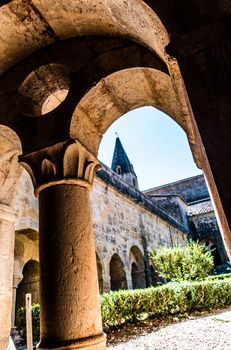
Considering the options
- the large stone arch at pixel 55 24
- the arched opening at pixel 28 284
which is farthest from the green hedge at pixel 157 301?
the large stone arch at pixel 55 24

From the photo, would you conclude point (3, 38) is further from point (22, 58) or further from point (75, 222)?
point (75, 222)

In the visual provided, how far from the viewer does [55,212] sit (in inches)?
79.9

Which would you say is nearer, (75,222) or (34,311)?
(75,222)

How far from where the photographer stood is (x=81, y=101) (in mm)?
2338

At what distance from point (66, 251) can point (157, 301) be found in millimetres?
6360

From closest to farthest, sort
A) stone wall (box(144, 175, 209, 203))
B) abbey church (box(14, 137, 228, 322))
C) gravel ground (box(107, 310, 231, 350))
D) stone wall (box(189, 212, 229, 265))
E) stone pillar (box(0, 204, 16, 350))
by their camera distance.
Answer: stone pillar (box(0, 204, 16, 350))
gravel ground (box(107, 310, 231, 350))
abbey church (box(14, 137, 228, 322))
stone wall (box(189, 212, 229, 265))
stone wall (box(144, 175, 209, 203))

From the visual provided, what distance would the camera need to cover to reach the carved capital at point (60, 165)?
2.15m

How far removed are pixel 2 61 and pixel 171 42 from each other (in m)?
2.07

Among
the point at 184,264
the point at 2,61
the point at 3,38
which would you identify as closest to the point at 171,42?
the point at 3,38

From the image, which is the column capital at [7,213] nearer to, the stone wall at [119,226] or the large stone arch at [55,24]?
the large stone arch at [55,24]

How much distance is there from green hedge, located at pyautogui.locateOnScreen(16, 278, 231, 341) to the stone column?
4.56 metres

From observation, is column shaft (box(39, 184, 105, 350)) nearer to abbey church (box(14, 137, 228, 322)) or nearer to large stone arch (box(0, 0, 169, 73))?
large stone arch (box(0, 0, 169, 73))

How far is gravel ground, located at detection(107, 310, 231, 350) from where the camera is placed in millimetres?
4145

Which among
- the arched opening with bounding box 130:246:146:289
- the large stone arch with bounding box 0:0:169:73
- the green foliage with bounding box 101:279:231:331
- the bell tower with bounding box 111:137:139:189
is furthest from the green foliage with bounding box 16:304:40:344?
the bell tower with bounding box 111:137:139:189
